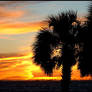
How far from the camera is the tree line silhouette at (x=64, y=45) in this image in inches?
1147

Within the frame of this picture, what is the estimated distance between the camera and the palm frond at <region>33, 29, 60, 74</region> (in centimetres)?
2916

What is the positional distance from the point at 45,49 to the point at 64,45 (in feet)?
5.19

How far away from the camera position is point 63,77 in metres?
29.9
